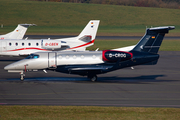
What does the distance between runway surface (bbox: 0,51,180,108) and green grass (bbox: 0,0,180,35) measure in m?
76.8

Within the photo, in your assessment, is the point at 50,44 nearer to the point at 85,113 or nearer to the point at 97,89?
the point at 97,89

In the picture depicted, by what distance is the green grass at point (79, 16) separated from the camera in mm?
108731

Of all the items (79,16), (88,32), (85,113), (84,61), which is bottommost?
(85,113)

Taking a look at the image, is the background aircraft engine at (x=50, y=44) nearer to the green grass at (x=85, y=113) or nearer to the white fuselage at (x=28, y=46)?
the white fuselage at (x=28, y=46)

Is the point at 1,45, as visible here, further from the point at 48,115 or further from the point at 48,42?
the point at 48,115

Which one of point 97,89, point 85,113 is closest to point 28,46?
point 97,89

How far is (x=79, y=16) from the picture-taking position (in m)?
119

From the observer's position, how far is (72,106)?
16344 mm

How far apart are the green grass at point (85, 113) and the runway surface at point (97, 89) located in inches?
50.2

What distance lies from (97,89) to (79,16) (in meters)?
99.4

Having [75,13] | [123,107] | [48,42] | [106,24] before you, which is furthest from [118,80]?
[75,13]

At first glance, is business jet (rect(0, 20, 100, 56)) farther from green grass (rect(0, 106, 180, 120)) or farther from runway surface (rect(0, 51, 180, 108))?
green grass (rect(0, 106, 180, 120))

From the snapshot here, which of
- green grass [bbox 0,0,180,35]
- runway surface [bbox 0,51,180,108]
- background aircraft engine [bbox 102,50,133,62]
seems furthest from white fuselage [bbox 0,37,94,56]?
green grass [bbox 0,0,180,35]

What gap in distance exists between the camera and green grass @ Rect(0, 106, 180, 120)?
14.0 metres
